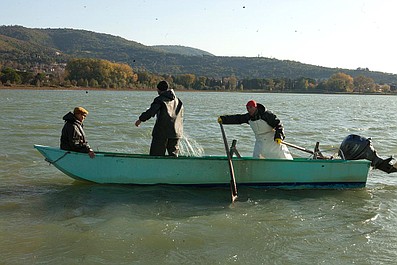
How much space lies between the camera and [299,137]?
20.5 meters

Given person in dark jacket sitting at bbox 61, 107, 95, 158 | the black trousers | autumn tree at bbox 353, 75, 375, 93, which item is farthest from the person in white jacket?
autumn tree at bbox 353, 75, 375, 93

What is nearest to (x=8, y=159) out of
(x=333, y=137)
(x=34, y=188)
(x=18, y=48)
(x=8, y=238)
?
(x=34, y=188)

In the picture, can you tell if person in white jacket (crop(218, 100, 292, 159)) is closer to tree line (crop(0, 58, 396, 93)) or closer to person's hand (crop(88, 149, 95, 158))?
person's hand (crop(88, 149, 95, 158))

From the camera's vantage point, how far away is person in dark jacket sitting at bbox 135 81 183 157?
28.3 ft

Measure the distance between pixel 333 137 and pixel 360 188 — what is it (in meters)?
11.5

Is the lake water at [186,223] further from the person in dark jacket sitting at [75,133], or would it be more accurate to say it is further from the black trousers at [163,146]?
the person in dark jacket sitting at [75,133]

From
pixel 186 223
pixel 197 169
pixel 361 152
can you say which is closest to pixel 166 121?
pixel 197 169

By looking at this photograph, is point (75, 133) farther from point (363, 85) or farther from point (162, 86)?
point (363, 85)

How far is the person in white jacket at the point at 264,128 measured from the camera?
28.7 ft

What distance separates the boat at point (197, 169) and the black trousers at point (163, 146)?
0.18 metres

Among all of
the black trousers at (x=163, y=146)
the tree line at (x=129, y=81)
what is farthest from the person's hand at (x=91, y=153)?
the tree line at (x=129, y=81)

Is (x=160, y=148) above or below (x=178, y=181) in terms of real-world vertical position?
above

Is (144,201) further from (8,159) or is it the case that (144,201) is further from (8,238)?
(8,159)

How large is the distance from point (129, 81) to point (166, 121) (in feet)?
396
